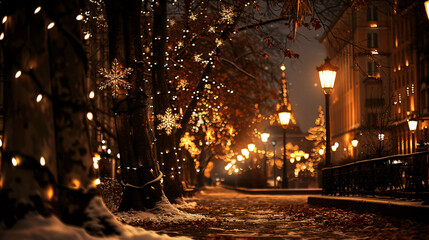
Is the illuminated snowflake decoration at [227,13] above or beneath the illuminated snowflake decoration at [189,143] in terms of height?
above

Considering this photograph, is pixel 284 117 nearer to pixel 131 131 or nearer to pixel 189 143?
pixel 189 143

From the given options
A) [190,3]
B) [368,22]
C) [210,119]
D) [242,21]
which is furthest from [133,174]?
[368,22]

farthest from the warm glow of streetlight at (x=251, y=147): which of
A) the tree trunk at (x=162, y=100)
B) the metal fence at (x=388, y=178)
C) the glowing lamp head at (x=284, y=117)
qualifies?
the metal fence at (x=388, y=178)

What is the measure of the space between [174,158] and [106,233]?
14971 millimetres

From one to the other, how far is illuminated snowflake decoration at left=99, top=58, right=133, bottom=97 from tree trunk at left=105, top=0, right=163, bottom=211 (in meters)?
0.30

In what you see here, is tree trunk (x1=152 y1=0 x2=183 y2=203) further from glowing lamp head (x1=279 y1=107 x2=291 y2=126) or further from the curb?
glowing lamp head (x1=279 y1=107 x2=291 y2=126)

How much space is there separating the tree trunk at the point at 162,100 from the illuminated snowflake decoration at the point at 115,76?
6251 mm

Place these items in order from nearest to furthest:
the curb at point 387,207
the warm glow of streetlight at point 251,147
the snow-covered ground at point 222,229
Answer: the snow-covered ground at point 222,229 → the curb at point 387,207 → the warm glow of streetlight at point 251,147

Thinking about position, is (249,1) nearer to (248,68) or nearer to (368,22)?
(248,68)

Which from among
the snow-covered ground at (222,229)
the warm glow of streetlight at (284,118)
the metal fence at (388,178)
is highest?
the warm glow of streetlight at (284,118)

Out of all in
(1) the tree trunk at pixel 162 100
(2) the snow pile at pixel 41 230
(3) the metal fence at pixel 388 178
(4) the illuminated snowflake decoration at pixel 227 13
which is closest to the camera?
(2) the snow pile at pixel 41 230

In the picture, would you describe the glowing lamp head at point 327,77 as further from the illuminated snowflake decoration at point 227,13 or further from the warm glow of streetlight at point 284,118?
the warm glow of streetlight at point 284,118

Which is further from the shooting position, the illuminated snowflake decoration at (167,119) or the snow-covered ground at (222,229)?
the illuminated snowflake decoration at (167,119)

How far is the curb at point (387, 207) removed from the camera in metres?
10.9
